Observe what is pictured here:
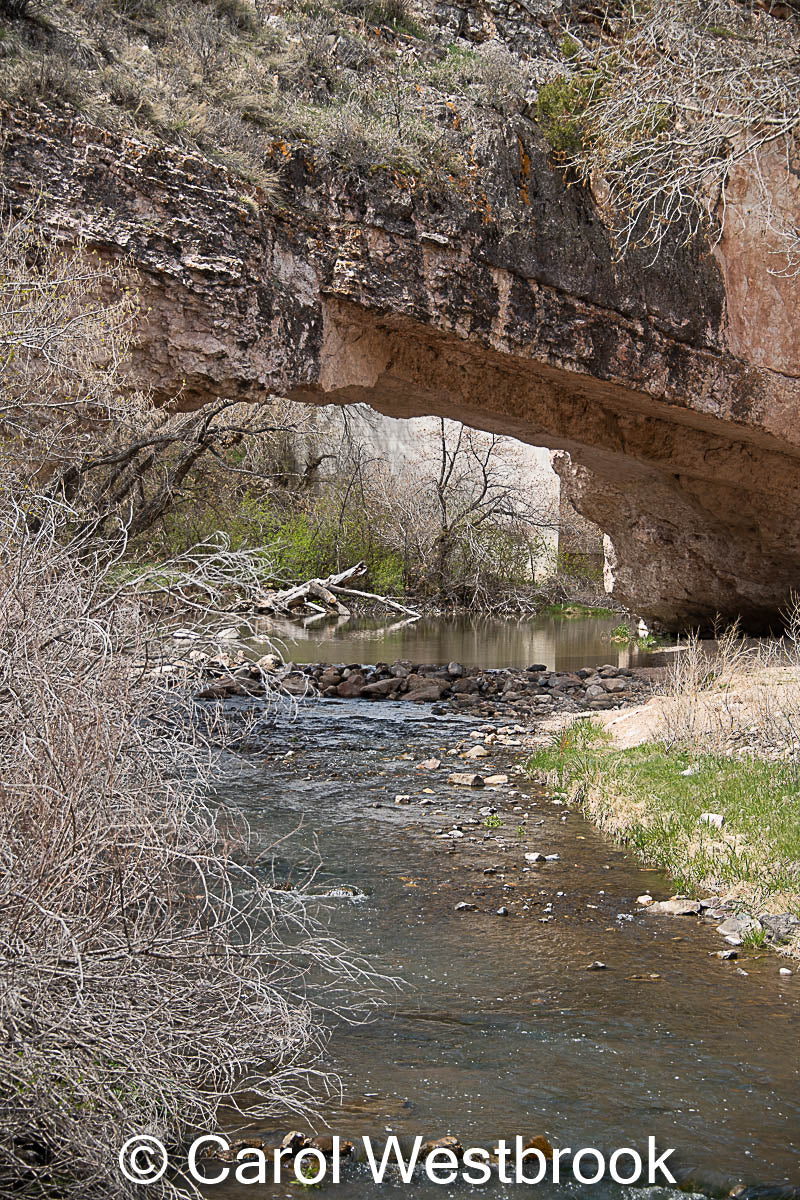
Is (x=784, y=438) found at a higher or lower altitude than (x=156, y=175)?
lower

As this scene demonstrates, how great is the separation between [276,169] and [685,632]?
12577mm

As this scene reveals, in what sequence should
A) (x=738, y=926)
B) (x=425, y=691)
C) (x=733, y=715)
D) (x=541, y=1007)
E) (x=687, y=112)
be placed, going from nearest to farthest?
(x=541, y=1007) → (x=738, y=926) → (x=733, y=715) → (x=687, y=112) → (x=425, y=691)

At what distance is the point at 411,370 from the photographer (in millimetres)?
13336

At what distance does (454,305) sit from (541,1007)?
9146mm

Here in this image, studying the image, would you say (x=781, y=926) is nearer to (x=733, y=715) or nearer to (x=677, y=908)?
(x=677, y=908)

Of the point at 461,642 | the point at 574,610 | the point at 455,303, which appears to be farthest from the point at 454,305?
the point at 574,610

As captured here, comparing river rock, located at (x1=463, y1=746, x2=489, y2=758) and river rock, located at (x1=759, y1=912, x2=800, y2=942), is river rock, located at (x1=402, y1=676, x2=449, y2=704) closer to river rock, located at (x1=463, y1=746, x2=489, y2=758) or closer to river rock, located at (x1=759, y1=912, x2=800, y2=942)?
river rock, located at (x1=463, y1=746, x2=489, y2=758)

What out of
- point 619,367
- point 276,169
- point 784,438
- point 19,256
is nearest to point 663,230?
point 619,367

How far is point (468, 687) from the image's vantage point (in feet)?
48.0

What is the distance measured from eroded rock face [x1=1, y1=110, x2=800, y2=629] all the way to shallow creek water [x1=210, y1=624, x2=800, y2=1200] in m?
5.55

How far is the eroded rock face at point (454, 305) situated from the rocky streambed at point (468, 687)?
11.4 ft

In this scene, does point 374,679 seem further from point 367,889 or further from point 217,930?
point 217,930

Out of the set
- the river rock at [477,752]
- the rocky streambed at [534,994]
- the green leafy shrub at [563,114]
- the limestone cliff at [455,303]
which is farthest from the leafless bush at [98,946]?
the green leafy shrub at [563,114]

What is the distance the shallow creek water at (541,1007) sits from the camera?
378 cm
